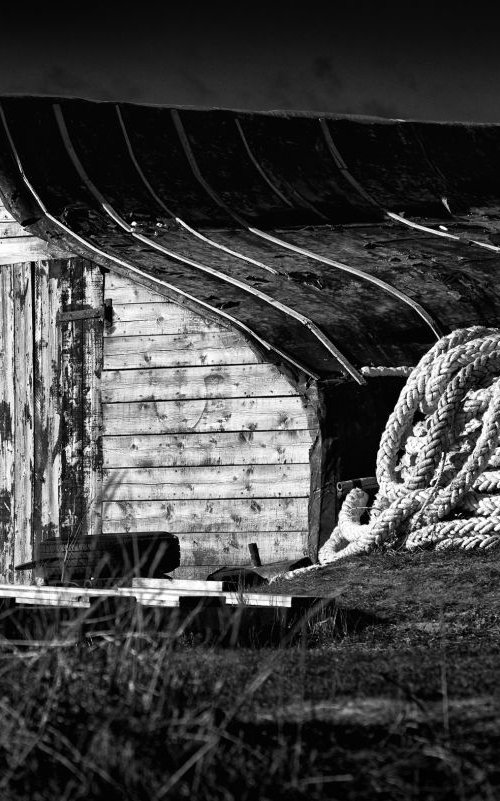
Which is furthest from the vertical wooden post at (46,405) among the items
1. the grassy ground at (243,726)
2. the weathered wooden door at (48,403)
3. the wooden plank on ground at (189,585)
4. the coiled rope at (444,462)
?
the grassy ground at (243,726)

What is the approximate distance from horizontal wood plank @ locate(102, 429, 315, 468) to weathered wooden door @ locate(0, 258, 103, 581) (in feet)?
1.16

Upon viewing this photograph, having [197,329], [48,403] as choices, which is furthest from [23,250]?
[197,329]

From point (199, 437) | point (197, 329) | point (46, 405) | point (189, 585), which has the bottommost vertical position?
point (189, 585)

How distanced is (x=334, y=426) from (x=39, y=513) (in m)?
3.17

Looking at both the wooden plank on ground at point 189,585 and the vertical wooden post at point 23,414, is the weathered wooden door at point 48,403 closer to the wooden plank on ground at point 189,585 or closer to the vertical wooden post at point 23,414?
the vertical wooden post at point 23,414

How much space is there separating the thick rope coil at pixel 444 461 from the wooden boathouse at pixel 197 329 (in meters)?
0.90

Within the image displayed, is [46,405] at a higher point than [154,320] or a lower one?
lower

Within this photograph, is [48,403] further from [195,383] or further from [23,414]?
[195,383]

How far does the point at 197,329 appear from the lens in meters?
10.3

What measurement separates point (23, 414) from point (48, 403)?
0.99 feet

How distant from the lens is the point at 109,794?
3100 millimetres

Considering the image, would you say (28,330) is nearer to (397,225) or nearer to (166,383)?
(166,383)

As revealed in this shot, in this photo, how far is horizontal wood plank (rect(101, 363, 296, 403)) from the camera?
387 inches

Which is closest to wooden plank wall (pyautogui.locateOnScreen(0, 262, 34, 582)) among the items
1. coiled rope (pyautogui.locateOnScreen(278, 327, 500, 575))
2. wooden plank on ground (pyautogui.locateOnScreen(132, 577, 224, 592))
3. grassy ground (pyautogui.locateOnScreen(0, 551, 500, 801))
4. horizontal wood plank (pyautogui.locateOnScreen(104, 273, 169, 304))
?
horizontal wood plank (pyautogui.locateOnScreen(104, 273, 169, 304))
